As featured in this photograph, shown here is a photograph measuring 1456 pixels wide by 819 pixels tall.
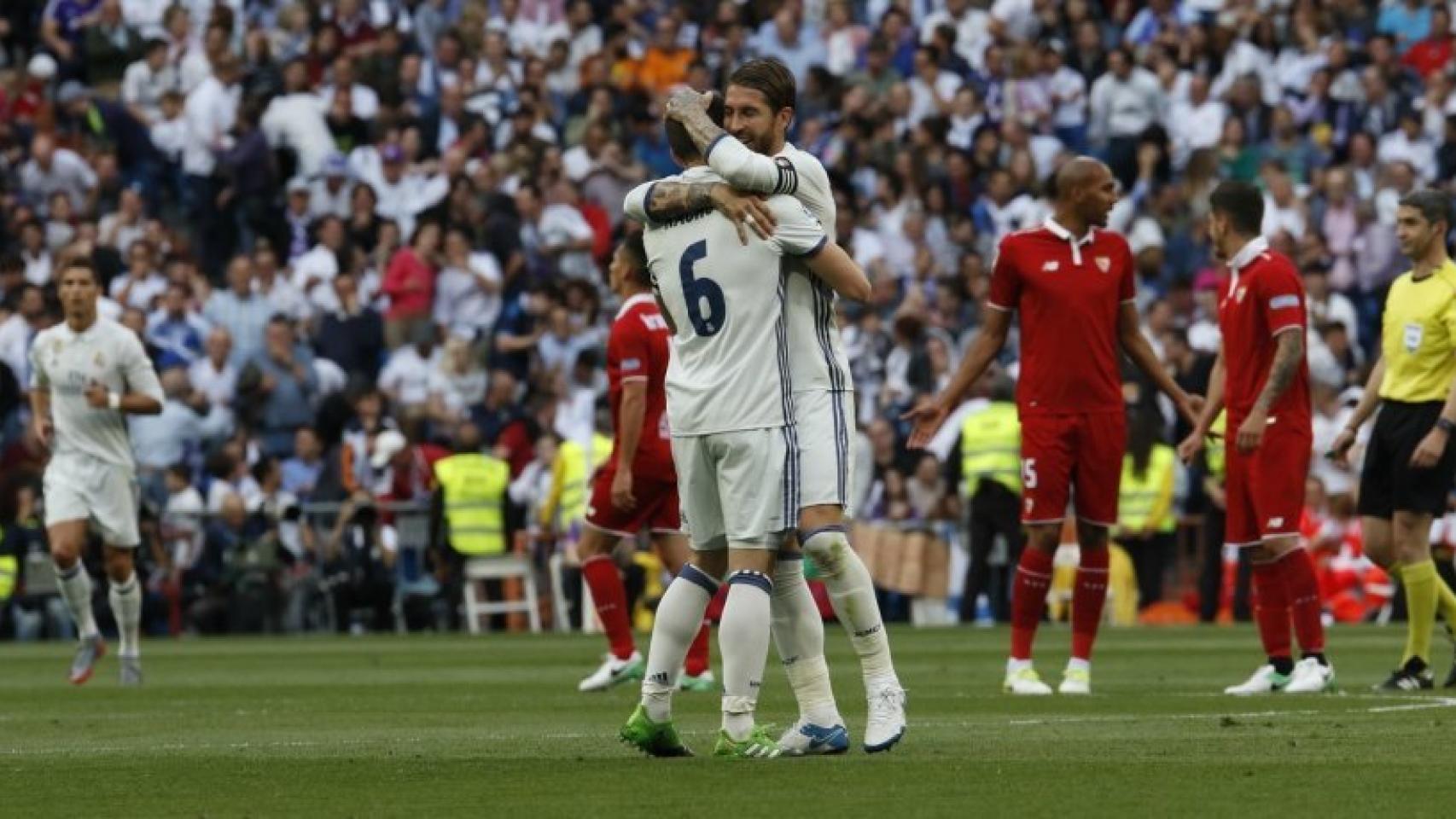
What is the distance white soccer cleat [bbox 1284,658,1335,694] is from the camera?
14.7 m

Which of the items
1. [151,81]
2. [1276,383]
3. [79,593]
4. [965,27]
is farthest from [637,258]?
[965,27]

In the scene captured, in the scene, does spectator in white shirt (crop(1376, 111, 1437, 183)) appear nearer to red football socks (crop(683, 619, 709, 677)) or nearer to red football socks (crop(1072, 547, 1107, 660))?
red football socks (crop(683, 619, 709, 677))

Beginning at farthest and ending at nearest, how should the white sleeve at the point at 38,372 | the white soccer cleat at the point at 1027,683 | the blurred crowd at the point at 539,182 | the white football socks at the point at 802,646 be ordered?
the blurred crowd at the point at 539,182, the white sleeve at the point at 38,372, the white soccer cleat at the point at 1027,683, the white football socks at the point at 802,646

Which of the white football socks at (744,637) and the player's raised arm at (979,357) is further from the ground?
the player's raised arm at (979,357)

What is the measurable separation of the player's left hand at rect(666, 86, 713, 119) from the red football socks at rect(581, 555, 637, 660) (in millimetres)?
6719

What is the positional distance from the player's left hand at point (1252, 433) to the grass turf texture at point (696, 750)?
1.25m

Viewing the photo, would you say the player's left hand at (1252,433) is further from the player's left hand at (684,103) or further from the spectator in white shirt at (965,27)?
the spectator in white shirt at (965,27)

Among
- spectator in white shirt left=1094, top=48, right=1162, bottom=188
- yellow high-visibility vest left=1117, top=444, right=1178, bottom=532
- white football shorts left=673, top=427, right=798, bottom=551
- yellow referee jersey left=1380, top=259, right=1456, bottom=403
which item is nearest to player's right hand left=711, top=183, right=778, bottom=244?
white football shorts left=673, top=427, right=798, bottom=551

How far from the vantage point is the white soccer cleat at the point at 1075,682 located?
1486cm

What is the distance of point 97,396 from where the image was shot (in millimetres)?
17297

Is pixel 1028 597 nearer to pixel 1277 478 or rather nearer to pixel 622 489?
pixel 1277 478

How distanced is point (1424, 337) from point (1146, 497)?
1169 centimetres

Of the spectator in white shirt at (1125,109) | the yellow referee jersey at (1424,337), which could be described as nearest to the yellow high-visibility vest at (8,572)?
the spectator in white shirt at (1125,109)

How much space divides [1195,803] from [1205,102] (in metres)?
24.1
